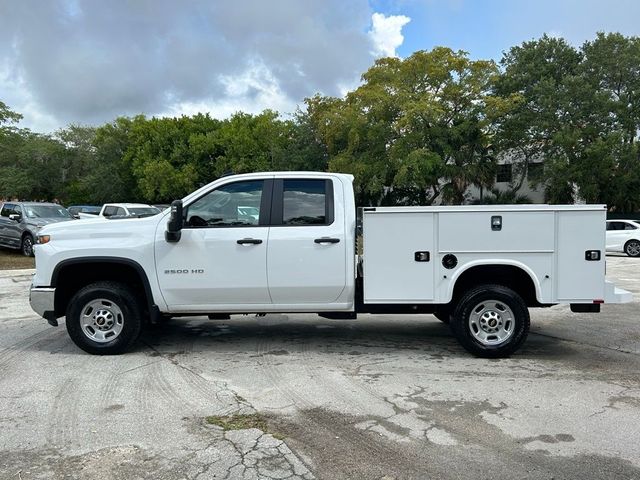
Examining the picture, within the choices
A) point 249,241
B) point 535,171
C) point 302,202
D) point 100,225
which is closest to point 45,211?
point 100,225

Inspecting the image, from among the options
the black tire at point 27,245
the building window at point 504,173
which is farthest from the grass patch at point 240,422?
the building window at point 504,173

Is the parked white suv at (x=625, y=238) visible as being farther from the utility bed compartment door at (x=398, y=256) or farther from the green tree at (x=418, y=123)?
the utility bed compartment door at (x=398, y=256)

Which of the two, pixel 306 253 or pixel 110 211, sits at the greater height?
pixel 110 211

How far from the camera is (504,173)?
139 feet

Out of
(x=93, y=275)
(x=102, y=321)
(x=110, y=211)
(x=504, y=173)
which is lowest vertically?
(x=102, y=321)

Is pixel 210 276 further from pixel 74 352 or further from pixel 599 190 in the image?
pixel 599 190

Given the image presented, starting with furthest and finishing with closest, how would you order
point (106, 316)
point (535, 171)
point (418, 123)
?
point (535, 171) < point (418, 123) < point (106, 316)

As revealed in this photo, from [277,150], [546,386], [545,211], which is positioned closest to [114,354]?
[546,386]

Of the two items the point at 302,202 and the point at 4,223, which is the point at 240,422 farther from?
the point at 4,223

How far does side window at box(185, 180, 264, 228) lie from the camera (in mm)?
6117

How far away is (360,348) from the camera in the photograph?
668 cm

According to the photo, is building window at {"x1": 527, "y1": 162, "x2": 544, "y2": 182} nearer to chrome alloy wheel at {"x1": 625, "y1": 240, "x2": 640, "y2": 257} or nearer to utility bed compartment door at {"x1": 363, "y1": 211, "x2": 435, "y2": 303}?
chrome alloy wheel at {"x1": 625, "y1": 240, "x2": 640, "y2": 257}

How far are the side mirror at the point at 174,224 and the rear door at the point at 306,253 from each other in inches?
38.9

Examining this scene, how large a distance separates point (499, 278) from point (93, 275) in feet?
15.4
